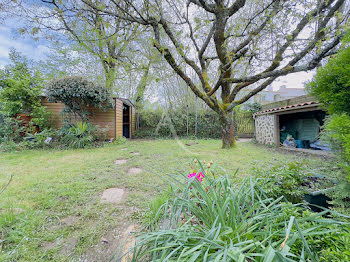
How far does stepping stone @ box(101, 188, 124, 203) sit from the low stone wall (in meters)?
5.72

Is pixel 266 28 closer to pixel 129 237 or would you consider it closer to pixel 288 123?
pixel 288 123

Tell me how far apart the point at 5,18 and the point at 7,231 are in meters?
5.28

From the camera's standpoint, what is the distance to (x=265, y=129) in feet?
19.7

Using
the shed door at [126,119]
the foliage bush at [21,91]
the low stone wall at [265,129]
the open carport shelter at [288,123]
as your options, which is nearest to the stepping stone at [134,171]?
the foliage bush at [21,91]

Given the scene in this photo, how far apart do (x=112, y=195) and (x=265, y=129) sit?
6.22m

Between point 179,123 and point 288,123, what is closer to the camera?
point 288,123

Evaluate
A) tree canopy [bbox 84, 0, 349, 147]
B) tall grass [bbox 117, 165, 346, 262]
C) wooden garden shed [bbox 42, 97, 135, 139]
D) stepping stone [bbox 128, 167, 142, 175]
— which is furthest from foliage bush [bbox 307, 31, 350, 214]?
wooden garden shed [bbox 42, 97, 135, 139]

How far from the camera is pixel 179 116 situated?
844cm

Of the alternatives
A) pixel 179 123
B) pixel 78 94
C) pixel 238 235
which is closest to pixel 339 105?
pixel 238 235

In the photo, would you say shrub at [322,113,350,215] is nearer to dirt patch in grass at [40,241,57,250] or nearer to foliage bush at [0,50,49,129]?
dirt patch in grass at [40,241,57,250]

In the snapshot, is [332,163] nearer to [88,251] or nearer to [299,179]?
[299,179]

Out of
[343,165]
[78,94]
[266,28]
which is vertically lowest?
[343,165]

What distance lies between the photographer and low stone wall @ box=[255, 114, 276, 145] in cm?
558

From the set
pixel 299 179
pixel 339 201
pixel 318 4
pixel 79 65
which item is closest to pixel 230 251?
pixel 339 201
